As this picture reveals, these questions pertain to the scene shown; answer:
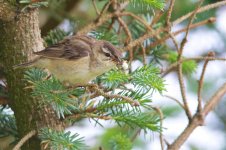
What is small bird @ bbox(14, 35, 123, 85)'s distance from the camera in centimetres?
149

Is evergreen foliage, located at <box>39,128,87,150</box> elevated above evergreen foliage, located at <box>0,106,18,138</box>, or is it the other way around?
evergreen foliage, located at <box>39,128,87,150</box>

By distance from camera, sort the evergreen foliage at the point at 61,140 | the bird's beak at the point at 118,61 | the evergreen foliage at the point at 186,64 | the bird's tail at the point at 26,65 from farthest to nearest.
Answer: the evergreen foliage at the point at 186,64 → the bird's beak at the point at 118,61 → the bird's tail at the point at 26,65 → the evergreen foliage at the point at 61,140

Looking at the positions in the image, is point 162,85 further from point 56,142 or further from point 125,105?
point 56,142

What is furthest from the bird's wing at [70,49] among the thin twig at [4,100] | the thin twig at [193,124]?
the thin twig at [193,124]

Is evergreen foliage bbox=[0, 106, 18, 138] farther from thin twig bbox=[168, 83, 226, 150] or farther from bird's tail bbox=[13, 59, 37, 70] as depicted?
thin twig bbox=[168, 83, 226, 150]

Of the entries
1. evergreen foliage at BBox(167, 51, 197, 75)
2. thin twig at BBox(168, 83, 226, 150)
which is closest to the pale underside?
thin twig at BBox(168, 83, 226, 150)

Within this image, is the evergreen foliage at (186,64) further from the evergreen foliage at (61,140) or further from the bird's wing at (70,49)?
the evergreen foliage at (61,140)

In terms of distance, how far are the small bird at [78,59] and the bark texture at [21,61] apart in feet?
0.15

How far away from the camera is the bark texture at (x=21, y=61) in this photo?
1460 mm

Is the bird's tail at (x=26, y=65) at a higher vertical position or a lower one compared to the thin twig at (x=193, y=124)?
higher

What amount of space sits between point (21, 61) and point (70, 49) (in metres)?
0.13

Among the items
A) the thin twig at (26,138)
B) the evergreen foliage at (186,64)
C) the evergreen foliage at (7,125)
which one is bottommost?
the evergreen foliage at (7,125)

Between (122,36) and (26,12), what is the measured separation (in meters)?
0.54

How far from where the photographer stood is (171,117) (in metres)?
2.37
